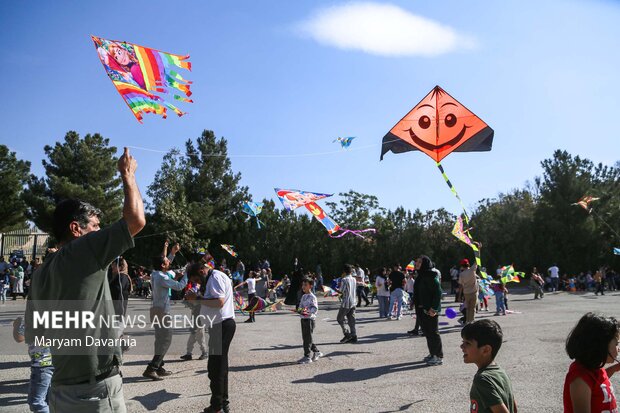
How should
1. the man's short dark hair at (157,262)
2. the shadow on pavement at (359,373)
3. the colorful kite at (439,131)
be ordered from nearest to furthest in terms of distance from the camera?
the shadow on pavement at (359,373), the man's short dark hair at (157,262), the colorful kite at (439,131)

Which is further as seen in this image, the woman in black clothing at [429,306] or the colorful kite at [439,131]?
the colorful kite at [439,131]

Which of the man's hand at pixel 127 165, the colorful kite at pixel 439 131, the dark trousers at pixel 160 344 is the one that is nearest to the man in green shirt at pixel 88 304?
the man's hand at pixel 127 165

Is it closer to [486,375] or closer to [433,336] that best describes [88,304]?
[486,375]

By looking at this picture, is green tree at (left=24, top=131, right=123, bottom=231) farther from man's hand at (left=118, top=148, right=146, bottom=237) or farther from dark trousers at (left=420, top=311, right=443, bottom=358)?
man's hand at (left=118, top=148, right=146, bottom=237)

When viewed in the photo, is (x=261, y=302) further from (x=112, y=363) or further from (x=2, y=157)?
(x=2, y=157)

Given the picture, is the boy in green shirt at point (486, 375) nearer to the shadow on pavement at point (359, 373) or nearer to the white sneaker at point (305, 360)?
the shadow on pavement at point (359, 373)

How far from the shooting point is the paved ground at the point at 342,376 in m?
6.12

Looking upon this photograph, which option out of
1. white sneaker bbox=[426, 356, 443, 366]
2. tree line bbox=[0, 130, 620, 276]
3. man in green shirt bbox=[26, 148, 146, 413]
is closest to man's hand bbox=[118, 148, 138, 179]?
man in green shirt bbox=[26, 148, 146, 413]

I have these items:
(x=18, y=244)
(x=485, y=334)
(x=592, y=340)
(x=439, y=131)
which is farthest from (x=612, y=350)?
(x=18, y=244)

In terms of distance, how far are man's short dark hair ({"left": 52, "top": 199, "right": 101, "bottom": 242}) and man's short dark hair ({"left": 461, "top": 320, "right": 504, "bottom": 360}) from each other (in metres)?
2.40

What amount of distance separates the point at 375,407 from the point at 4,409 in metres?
4.34

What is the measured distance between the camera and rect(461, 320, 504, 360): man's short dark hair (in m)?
3.09

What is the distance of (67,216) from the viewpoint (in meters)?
2.87

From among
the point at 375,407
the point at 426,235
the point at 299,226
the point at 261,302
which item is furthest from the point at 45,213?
the point at 375,407
